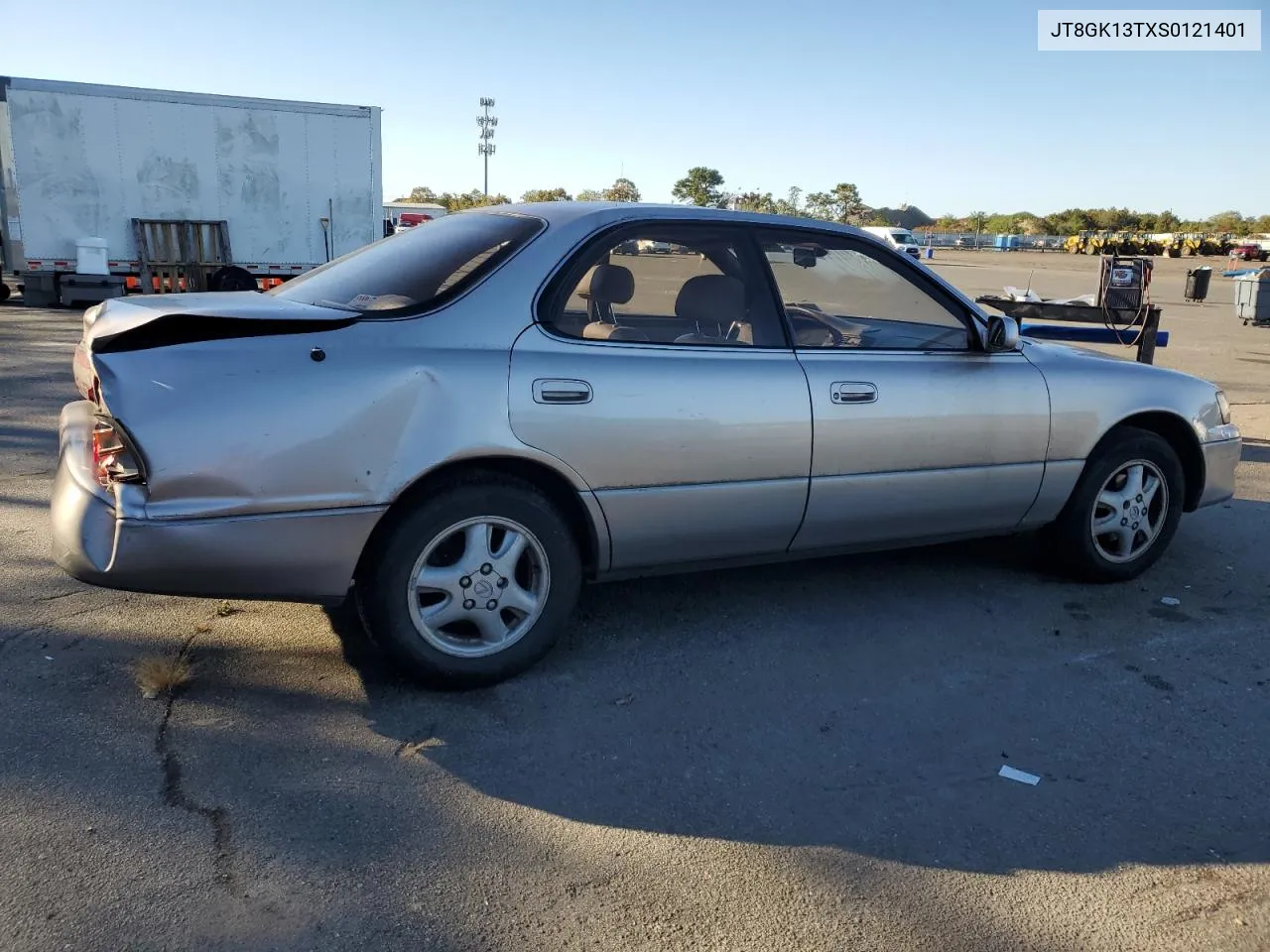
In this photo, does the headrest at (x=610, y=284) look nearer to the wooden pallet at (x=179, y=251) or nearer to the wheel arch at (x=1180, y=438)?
the wheel arch at (x=1180, y=438)

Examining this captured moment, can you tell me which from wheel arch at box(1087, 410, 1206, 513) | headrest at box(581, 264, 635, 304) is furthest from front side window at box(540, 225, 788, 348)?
wheel arch at box(1087, 410, 1206, 513)

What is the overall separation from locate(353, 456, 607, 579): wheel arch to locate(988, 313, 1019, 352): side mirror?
1.89 m

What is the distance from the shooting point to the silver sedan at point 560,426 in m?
3.08

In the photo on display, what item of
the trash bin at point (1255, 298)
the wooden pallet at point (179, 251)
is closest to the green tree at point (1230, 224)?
the trash bin at point (1255, 298)

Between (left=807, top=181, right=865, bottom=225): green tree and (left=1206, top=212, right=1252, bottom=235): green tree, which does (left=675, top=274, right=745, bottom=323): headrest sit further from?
(left=1206, top=212, right=1252, bottom=235): green tree

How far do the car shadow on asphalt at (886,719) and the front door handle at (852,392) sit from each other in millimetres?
943

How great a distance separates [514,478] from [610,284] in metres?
0.90

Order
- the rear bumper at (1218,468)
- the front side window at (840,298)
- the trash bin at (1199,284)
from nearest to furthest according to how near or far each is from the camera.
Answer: the front side window at (840,298)
the rear bumper at (1218,468)
the trash bin at (1199,284)

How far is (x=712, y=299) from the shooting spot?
4.09m

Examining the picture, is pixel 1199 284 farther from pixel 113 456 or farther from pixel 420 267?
pixel 113 456

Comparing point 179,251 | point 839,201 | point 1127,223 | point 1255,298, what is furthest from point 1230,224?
point 179,251

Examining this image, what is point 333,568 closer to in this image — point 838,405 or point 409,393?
point 409,393

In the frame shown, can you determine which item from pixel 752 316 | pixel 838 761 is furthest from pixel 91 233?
pixel 838 761

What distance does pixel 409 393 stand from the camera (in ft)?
10.7
